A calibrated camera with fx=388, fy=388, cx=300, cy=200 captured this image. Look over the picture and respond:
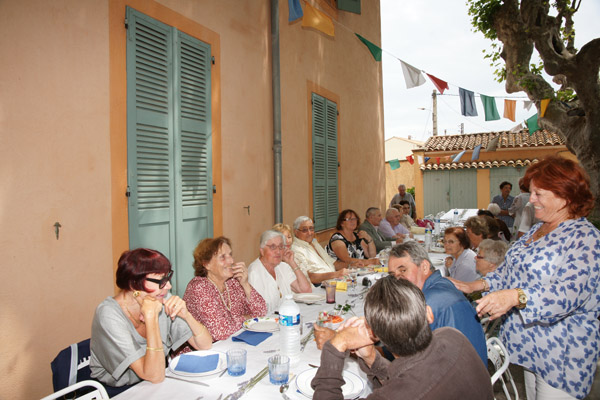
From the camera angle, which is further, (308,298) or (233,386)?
(308,298)

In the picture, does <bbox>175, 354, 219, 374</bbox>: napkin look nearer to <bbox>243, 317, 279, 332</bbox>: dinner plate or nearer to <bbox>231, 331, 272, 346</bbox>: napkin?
<bbox>231, 331, 272, 346</bbox>: napkin

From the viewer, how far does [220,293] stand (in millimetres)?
2715

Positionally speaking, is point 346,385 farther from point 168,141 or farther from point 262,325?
point 168,141

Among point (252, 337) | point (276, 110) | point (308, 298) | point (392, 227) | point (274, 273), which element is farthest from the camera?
point (392, 227)

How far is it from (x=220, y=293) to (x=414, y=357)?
1.71m

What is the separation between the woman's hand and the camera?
191cm

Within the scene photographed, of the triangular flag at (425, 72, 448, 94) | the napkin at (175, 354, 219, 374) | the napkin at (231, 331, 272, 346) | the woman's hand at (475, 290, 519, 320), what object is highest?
the triangular flag at (425, 72, 448, 94)

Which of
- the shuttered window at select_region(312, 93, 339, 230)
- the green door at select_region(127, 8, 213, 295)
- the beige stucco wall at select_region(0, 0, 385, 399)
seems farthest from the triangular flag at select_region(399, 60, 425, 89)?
the green door at select_region(127, 8, 213, 295)

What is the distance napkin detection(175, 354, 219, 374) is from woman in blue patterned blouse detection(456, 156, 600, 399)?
134 centimetres

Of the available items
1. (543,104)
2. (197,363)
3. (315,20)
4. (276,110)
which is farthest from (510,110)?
(197,363)

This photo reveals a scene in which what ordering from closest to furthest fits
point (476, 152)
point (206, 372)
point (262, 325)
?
point (206, 372) → point (262, 325) → point (476, 152)

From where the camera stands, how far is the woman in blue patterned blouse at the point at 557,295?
198 cm

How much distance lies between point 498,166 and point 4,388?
17.8m

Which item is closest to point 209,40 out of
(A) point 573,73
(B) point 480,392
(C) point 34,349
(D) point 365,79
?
(C) point 34,349
